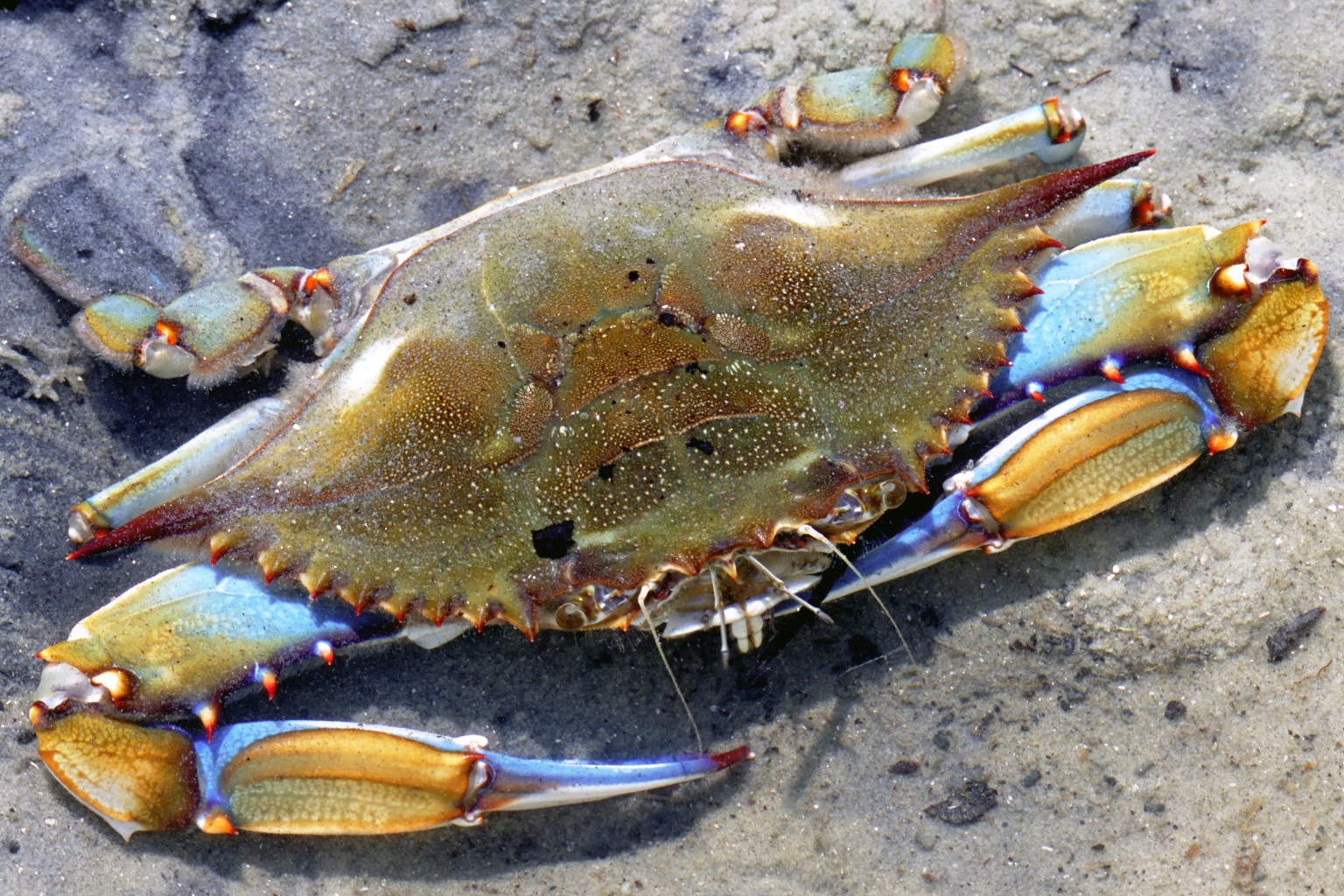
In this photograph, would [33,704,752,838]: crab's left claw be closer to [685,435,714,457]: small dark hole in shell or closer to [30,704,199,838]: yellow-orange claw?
[30,704,199,838]: yellow-orange claw

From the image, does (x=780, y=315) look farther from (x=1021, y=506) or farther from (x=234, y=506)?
(x=234, y=506)

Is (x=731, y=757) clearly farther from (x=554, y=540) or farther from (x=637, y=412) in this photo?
(x=637, y=412)

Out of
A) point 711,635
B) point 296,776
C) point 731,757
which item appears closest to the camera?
point 296,776

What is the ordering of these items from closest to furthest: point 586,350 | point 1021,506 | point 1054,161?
point 586,350 → point 1021,506 → point 1054,161

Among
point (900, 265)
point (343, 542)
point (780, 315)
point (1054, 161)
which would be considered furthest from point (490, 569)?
point (1054, 161)

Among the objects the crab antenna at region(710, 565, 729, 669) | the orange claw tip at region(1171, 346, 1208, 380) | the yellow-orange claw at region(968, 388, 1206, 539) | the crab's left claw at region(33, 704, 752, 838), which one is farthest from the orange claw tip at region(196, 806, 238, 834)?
the orange claw tip at region(1171, 346, 1208, 380)

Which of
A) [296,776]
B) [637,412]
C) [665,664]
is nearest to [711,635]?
[665,664]
